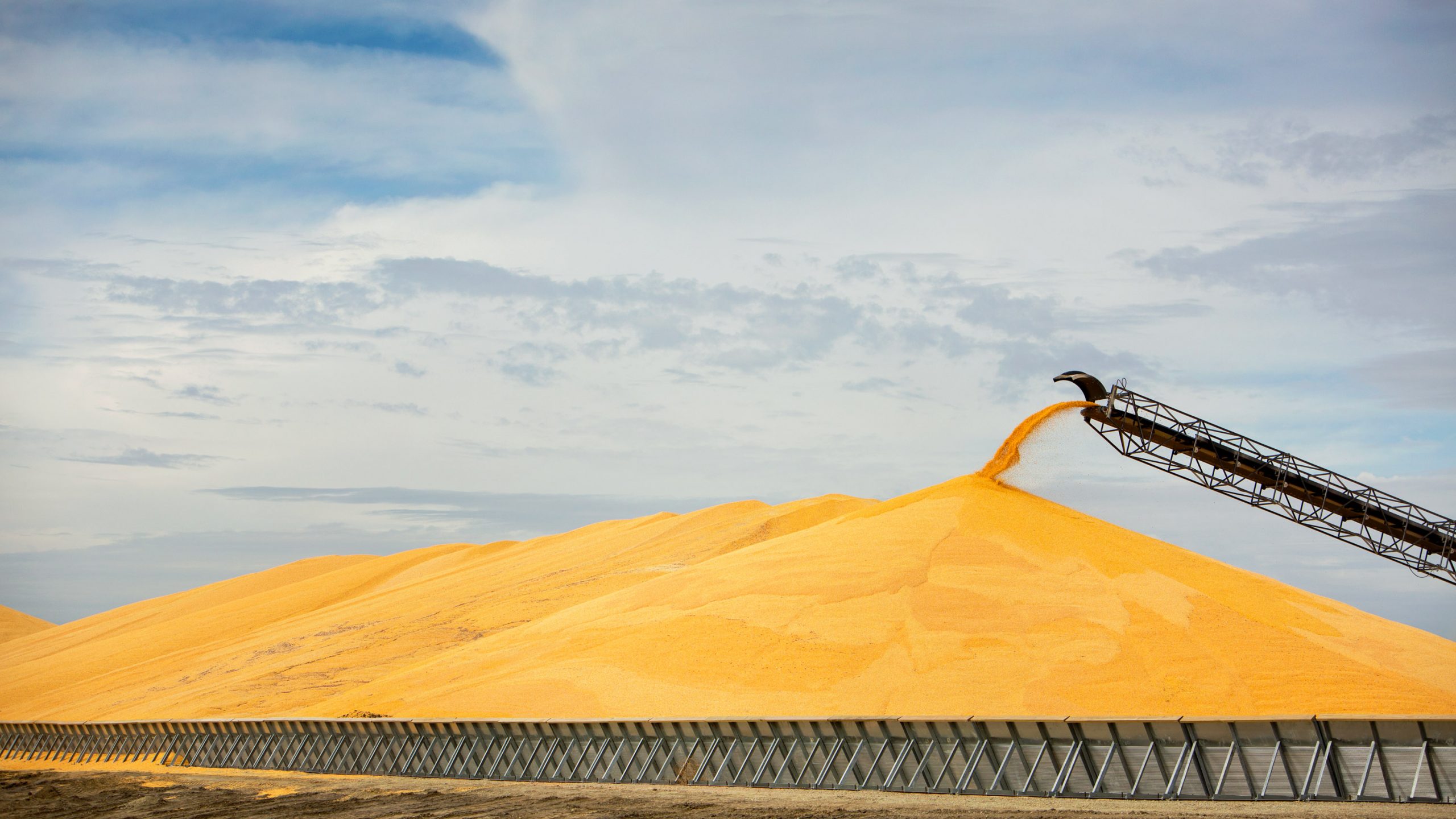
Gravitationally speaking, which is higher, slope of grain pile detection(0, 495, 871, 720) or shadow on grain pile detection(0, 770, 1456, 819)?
shadow on grain pile detection(0, 770, 1456, 819)

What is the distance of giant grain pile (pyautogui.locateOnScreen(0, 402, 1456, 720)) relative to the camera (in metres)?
33.1

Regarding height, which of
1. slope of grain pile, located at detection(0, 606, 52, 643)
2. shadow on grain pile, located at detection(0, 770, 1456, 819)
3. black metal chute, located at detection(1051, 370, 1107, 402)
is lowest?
slope of grain pile, located at detection(0, 606, 52, 643)

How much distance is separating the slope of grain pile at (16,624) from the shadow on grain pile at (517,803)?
112 m

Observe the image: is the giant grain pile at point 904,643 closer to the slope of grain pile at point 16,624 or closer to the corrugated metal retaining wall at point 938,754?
the corrugated metal retaining wall at point 938,754

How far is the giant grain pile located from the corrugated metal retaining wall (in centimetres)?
405

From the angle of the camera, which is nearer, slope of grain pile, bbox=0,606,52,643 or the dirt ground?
the dirt ground

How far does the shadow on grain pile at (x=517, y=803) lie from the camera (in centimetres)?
1922

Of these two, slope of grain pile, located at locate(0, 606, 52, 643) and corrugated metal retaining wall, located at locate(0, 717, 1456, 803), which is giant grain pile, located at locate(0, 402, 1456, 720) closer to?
corrugated metal retaining wall, located at locate(0, 717, 1456, 803)

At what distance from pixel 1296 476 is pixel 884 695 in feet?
43.4

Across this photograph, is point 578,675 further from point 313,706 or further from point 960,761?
point 960,761

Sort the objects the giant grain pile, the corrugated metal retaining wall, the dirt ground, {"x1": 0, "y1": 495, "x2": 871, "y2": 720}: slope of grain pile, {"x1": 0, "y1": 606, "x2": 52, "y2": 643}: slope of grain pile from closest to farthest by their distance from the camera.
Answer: the dirt ground → the corrugated metal retaining wall → the giant grain pile → {"x1": 0, "y1": 495, "x2": 871, "y2": 720}: slope of grain pile → {"x1": 0, "y1": 606, "x2": 52, "y2": 643}: slope of grain pile

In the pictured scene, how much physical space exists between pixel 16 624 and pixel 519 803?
136 m

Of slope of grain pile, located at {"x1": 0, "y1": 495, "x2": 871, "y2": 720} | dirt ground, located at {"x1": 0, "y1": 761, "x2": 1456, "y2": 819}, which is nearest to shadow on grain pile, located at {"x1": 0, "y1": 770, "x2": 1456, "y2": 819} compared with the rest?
dirt ground, located at {"x1": 0, "y1": 761, "x2": 1456, "y2": 819}

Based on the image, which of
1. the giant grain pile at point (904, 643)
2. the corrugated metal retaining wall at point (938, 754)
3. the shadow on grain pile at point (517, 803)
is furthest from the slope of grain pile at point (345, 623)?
the corrugated metal retaining wall at point (938, 754)
